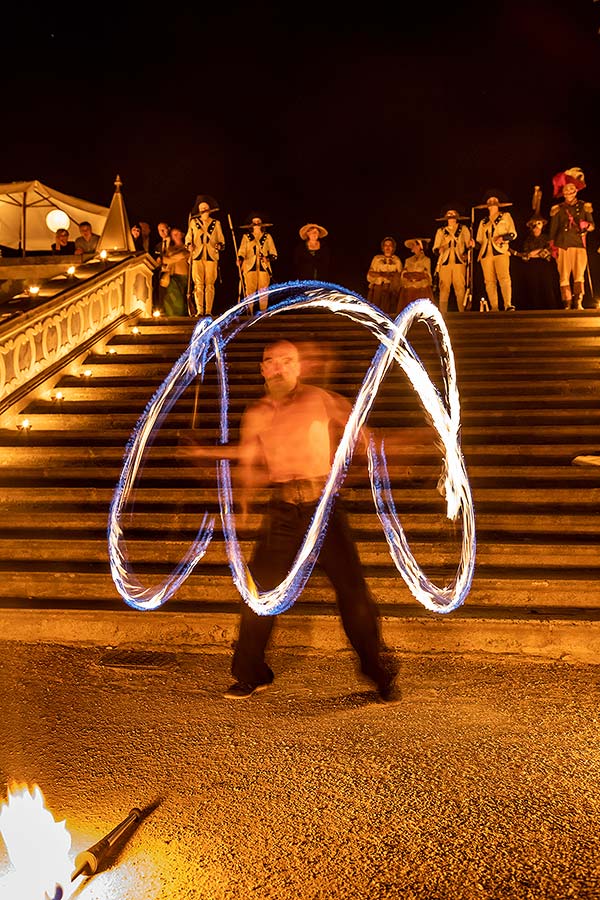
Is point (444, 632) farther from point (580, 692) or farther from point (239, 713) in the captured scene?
point (239, 713)

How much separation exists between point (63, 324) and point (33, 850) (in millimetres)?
8818

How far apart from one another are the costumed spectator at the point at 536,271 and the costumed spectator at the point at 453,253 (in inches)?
46.6

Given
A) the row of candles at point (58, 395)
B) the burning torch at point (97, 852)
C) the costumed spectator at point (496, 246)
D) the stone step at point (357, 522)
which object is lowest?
the burning torch at point (97, 852)

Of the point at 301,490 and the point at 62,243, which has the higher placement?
the point at 62,243

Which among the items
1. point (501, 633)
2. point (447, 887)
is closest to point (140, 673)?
point (501, 633)

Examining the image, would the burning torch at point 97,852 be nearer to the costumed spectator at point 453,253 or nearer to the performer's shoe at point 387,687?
the performer's shoe at point 387,687

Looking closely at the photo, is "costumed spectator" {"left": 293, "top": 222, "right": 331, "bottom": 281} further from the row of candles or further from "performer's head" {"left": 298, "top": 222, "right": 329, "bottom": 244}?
the row of candles

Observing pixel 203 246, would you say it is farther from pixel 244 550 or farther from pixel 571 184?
pixel 244 550

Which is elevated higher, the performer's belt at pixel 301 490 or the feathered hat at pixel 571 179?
the feathered hat at pixel 571 179

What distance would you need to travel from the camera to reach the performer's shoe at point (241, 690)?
4594 millimetres

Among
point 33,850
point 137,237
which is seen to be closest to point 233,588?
point 33,850

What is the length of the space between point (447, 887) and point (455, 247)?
1203 cm

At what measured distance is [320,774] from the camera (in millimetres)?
3629

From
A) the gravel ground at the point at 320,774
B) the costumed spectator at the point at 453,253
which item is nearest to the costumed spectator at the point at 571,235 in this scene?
the costumed spectator at the point at 453,253
